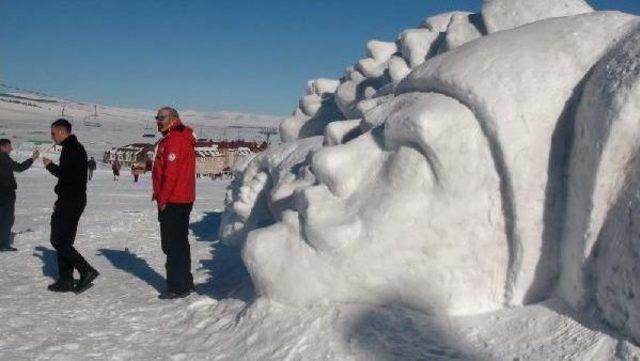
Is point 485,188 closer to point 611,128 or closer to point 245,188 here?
point 611,128

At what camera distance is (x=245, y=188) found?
5.63m

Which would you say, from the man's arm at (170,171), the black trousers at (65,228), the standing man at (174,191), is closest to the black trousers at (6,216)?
the black trousers at (65,228)

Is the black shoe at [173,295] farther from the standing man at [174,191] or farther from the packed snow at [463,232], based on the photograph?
the packed snow at [463,232]

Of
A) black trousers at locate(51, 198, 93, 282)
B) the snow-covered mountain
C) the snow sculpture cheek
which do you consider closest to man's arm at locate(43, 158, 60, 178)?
black trousers at locate(51, 198, 93, 282)

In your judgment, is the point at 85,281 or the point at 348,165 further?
the point at 85,281

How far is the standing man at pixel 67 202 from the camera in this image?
5.09 metres

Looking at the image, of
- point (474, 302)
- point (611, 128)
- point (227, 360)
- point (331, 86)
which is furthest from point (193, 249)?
point (611, 128)

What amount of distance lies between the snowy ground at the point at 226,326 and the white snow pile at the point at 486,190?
146 mm

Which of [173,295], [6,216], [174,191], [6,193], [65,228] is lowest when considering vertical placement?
[173,295]

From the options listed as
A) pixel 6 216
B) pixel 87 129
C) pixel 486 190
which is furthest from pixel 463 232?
pixel 87 129

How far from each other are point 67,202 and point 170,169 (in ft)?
3.45

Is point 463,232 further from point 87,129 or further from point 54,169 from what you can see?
point 87,129

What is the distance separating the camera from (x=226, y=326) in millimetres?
4016

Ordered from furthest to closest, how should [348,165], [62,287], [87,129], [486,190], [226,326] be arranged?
[87,129]
[62,287]
[226,326]
[348,165]
[486,190]
